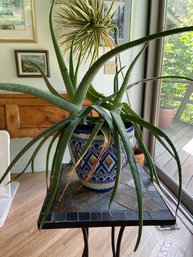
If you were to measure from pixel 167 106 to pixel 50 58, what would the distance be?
1.25 meters

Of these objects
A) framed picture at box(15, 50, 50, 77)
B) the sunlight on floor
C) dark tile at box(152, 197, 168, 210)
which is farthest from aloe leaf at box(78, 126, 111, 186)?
framed picture at box(15, 50, 50, 77)

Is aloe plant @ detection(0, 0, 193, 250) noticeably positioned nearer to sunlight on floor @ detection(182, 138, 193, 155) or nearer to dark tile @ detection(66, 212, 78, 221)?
dark tile @ detection(66, 212, 78, 221)

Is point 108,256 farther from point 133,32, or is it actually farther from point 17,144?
point 133,32

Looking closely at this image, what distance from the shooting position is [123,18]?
6.65 feet

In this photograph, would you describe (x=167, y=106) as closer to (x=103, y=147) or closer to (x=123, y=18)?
(x=123, y=18)

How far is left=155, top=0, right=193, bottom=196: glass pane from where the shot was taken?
1.71m

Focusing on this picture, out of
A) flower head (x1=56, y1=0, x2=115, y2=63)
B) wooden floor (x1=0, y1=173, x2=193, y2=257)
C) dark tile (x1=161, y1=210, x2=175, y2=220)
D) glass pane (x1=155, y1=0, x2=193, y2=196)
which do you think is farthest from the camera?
glass pane (x1=155, y1=0, x2=193, y2=196)

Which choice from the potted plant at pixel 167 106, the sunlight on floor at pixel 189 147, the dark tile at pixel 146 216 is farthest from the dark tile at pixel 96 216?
the potted plant at pixel 167 106

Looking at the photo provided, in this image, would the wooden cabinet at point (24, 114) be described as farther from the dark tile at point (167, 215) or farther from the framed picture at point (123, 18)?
the dark tile at point (167, 215)

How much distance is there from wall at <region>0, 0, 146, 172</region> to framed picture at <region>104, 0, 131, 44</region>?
2.4 inches

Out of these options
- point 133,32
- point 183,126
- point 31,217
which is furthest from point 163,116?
point 31,217

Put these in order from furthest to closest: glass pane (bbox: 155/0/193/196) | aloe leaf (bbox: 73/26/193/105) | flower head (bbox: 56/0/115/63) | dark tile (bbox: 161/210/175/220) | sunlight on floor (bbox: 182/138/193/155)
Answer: sunlight on floor (bbox: 182/138/193/155) → glass pane (bbox: 155/0/193/196) → flower head (bbox: 56/0/115/63) → dark tile (bbox: 161/210/175/220) → aloe leaf (bbox: 73/26/193/105)

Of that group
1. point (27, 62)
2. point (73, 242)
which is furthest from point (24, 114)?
point (73, 242)

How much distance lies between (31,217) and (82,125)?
1201 millimetres
